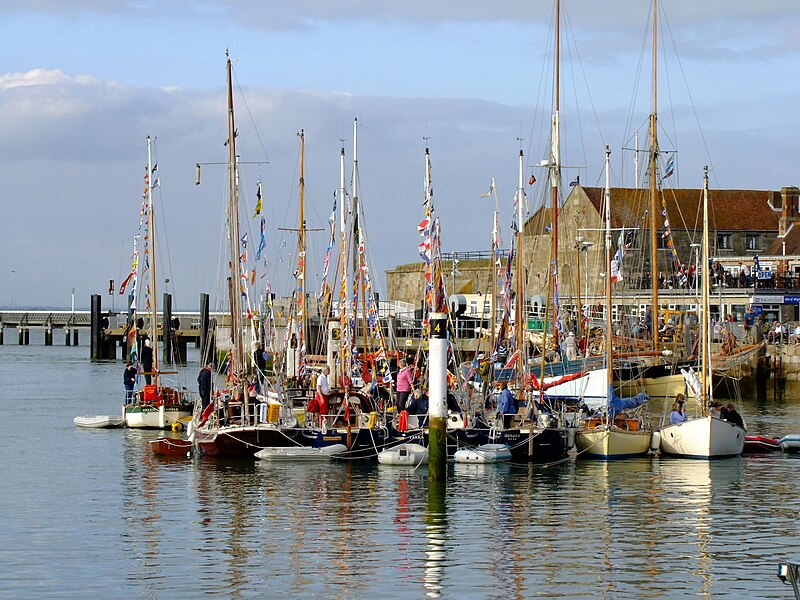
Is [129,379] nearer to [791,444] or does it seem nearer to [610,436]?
[610,436]

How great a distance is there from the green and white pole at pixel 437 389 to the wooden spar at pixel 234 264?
22.9ft

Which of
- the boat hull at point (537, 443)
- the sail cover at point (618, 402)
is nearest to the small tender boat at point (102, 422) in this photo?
the boat hull at point (537, 443)

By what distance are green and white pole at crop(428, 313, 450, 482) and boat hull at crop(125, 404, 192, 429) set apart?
1596cm

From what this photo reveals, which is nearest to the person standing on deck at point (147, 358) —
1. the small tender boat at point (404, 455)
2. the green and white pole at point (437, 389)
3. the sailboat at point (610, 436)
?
the small tender boat at point (404, 455)

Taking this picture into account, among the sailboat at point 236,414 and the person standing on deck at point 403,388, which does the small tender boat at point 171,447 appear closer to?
the sailboat at point 236,414

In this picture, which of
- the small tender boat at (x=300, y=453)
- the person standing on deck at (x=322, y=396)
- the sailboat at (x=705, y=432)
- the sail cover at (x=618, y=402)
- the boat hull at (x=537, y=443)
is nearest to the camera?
the small tender boat at (x=300, y=453)

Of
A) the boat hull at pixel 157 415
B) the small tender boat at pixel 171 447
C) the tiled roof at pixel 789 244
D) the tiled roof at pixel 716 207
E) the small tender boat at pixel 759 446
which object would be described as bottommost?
the small tender boat at pixel 759 446

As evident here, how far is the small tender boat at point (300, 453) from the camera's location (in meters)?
33.5

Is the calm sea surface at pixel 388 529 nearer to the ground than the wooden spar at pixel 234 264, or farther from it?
nearer to the ground

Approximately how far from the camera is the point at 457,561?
22359mm

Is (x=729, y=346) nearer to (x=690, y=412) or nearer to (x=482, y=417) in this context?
(x=690, y=412)

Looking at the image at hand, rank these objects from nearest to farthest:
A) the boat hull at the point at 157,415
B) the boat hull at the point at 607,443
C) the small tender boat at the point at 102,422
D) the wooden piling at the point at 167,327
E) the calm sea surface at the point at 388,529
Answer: the calm sea surface at the point at 388,529 < the boat hull at the point at 607,443 < the boat hull at the point at 157,415 < the small tender boat at the point at 102,422 < the wooden piling at the point at 167,327

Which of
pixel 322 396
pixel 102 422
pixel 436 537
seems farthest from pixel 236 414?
pixel 436 537

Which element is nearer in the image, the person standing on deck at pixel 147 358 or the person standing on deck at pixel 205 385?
the person standing on deck at pixel 205 385
